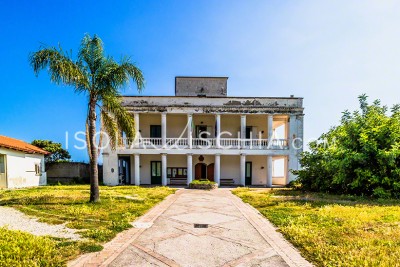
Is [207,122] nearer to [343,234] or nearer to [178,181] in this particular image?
[178,181]

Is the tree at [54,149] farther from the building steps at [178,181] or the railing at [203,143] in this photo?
the railing at [203,143]

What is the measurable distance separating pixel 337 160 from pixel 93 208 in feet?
40.5

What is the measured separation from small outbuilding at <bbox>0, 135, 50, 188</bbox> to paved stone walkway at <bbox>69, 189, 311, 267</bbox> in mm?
14718

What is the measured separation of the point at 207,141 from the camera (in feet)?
69.1

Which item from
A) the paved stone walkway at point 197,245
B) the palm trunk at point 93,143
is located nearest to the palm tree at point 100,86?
the palm trunk at point 93,143

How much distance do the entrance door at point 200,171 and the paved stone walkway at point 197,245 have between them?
15.0 m

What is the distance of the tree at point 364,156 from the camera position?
12.4 meters

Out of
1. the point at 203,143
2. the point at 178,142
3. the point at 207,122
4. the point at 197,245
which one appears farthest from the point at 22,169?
the point at 197,245

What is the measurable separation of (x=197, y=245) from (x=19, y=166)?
18.9 metres

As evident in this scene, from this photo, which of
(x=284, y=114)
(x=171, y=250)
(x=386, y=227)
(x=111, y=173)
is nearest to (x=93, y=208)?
(x=171, y=250)

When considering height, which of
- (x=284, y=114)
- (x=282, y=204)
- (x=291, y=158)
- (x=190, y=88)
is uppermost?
(x=190, y=88)

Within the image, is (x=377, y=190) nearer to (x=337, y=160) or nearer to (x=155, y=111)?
(x=337, y=160)

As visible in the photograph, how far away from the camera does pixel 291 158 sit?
67.2 ft

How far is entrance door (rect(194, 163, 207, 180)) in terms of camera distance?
2309 cm
